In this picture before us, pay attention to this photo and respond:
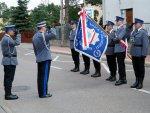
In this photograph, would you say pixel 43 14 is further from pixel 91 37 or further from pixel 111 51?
pixel 111 51

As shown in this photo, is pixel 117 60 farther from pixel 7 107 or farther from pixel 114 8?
pixel 114 8

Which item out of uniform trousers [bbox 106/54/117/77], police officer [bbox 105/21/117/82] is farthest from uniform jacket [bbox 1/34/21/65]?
uniform trousers [bbox 106/54/117/77]

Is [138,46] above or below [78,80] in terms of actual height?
above

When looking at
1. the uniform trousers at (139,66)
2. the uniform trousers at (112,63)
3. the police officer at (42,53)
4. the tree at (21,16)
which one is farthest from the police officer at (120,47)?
the tree at (21,16)

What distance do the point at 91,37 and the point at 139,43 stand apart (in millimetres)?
2408

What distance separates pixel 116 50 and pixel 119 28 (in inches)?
24.9

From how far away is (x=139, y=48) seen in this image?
12.3m

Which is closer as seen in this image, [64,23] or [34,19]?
[64,23]

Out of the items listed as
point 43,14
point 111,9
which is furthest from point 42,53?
point 43,14

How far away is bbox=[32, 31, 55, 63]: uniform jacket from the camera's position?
37.3ft

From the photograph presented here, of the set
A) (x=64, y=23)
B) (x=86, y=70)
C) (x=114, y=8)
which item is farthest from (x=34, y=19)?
(x=86, y=70)

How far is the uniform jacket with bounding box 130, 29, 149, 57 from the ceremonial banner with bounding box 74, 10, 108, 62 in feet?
5.52

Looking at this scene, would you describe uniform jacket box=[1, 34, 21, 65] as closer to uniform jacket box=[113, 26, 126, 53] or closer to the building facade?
uniform jacket box=[113, 26, 126, 53]

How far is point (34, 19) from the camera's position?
203 feet
